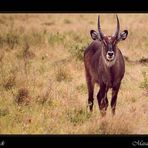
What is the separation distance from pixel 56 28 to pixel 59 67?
32.0 feet

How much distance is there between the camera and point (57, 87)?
12.6m

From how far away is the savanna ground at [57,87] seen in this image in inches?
378

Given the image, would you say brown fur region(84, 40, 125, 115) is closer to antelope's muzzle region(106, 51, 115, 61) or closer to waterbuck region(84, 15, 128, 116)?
waterbuck region(84, 15, 128, 116)

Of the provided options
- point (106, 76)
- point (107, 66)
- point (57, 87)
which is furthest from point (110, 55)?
point (57, 87)

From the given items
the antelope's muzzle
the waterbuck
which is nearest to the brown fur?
the waterbuck

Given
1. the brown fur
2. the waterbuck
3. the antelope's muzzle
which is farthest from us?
the brown fur

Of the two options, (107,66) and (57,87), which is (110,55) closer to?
(107,66)

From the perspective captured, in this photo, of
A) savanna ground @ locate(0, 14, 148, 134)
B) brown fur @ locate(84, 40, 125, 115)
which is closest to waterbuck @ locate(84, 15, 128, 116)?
brown fur @ locate(84, 40, 125, 115)

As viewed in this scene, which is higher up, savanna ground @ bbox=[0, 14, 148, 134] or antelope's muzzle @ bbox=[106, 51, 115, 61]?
antelope's muzzle @ bbox=[106, 51, 115, 61]

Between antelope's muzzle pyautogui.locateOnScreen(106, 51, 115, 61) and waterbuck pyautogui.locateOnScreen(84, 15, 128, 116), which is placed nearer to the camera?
antelope's muzzle pyautogui.locateOnScreen(106, 51, 115, 61)

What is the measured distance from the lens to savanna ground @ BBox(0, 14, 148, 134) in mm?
9594

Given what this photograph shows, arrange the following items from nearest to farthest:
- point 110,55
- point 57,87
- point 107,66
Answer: point 110,55, point 107,66, point 57,87

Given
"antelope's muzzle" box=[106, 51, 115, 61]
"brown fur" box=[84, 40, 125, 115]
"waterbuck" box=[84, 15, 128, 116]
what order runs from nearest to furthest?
1. "antelope's muzzle" box=[106, 51, 115, 61]
2. "waterbuck" box=[84, 15, 128, 116]
3. "brown fur" box=[84, 40, 125, 115]
